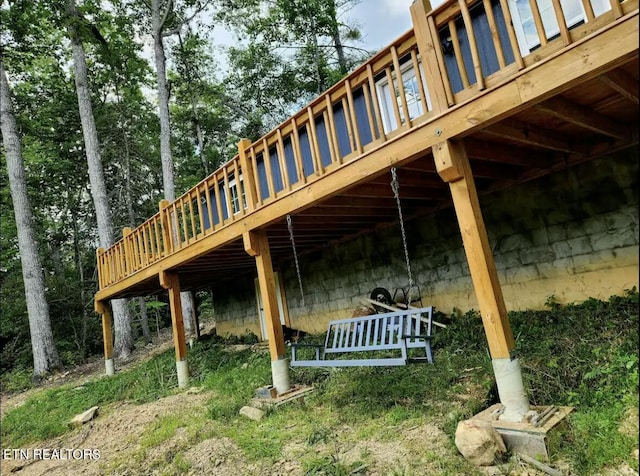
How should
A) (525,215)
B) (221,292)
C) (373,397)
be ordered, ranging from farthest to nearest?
1. (221,292)
2. (525,215)
3. (373,397)

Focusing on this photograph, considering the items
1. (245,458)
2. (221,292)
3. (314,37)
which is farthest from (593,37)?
(314,37)

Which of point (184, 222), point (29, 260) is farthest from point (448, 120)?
point (29, 260)

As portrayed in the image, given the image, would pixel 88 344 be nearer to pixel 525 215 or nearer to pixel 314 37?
pixel 314 37

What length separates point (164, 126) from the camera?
14.5 m

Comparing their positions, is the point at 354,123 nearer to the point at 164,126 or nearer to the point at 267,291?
the point at 267,291

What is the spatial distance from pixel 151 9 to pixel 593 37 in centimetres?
1744

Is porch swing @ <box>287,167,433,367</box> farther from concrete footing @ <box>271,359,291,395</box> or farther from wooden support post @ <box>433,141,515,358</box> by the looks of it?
wooden support post @ <box>433,141,515,358</box>

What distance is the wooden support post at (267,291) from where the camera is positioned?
558 centimetres

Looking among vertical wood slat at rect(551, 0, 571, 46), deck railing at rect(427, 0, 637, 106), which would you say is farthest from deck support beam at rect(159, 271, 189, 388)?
vertical wood slat at rect(551, 0, 571, 46)

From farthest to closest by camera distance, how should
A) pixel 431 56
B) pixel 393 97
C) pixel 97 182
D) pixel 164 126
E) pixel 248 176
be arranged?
pixel 164 126
pixel 97 182
pixel 248 176
pixel 393 97
pixel 431 56

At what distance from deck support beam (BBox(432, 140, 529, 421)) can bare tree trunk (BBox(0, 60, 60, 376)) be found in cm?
1347

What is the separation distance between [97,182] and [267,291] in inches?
401

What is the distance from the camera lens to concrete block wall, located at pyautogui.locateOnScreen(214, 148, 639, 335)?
16.1 feet

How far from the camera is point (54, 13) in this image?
43.1ft
